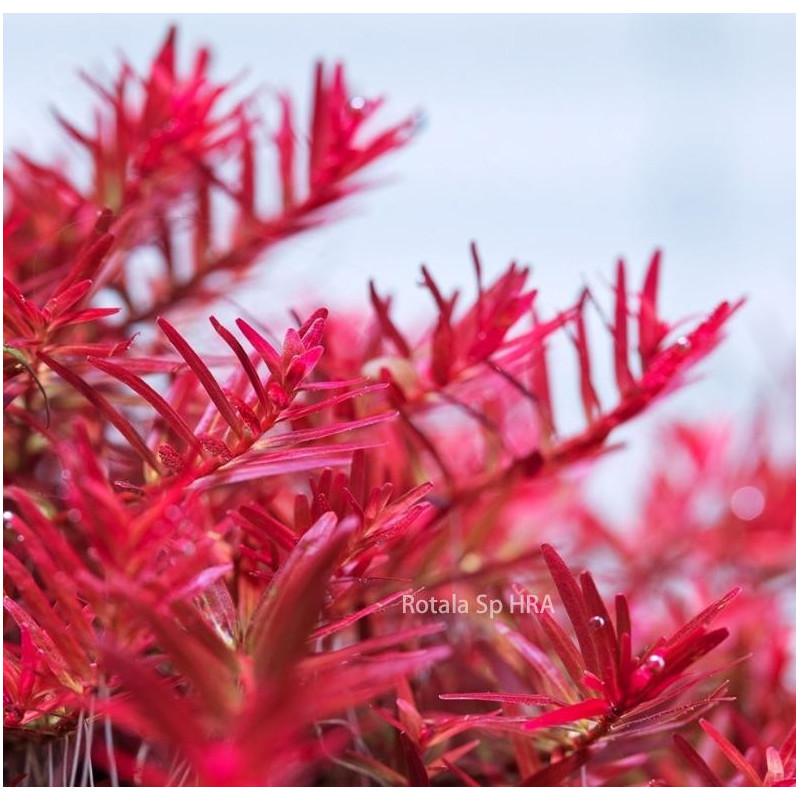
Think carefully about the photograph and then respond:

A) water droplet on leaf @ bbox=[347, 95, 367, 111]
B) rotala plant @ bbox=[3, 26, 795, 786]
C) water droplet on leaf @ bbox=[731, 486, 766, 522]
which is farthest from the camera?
water droplet on leaf @ bbox=[731, 486, 766, 522]

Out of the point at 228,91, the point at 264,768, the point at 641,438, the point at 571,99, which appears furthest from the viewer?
the point at 571,99

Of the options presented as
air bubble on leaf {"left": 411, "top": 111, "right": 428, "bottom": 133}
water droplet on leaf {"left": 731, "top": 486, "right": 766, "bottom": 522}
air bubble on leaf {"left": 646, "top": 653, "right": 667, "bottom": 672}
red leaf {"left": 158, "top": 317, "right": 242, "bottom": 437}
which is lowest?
water droplet on leaf {"left": 731, "top": 486, "right": 766, "bottom": 522}

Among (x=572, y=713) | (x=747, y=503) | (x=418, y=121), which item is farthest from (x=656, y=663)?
(x=747, y=503)

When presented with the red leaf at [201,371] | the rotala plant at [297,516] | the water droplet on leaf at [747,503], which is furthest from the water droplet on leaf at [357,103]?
the water droplet on leaf at [747,503]

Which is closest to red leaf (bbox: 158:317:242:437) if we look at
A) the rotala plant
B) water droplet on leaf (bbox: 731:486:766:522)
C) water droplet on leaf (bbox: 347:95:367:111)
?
the rotala plant

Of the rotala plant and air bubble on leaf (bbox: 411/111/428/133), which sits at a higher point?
air bubble on leaf (bbox: 411/111/428/133)

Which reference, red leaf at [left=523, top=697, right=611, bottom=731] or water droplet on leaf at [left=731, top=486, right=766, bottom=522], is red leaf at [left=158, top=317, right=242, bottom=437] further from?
water droplet on leaf at [left=731, top=486, right=766, bottom=522]

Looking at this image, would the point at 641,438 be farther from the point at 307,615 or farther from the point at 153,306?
the point at 307,615

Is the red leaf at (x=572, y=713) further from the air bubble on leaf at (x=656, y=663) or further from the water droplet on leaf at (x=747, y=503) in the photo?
the water droplet on leaf at (x=747, y=503)

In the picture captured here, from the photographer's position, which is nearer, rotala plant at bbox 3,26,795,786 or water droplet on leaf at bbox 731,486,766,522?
rotala plant at bbox 3,26,795,786

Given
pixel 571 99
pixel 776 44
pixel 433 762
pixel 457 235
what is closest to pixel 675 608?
pixel 433 762
